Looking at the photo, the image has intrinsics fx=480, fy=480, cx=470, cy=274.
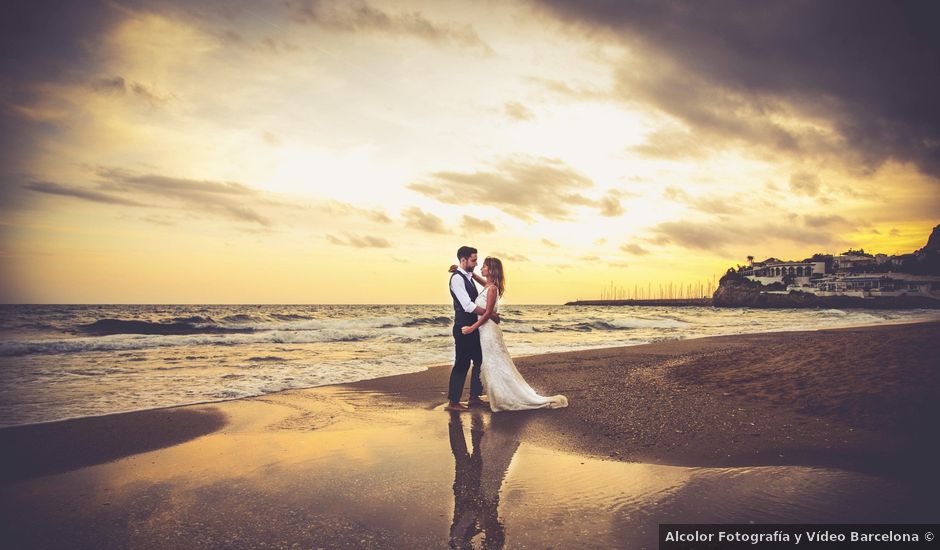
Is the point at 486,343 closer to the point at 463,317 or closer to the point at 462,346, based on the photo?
the point at 462,346

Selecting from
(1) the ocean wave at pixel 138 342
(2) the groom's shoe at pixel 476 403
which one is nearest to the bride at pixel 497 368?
(2) the groom's shoe at pixel 476 403

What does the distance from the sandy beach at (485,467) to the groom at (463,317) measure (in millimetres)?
516

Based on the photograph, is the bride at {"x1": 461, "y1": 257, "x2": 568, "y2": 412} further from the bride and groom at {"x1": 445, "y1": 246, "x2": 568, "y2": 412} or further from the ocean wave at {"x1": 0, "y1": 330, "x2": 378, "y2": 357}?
the ocean wave at {"x1": 0, "y1": 330, "x2": 378, "y2": 357}

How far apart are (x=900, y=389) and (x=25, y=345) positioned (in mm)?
25994

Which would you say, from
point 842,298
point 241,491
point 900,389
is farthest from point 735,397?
point 842,298

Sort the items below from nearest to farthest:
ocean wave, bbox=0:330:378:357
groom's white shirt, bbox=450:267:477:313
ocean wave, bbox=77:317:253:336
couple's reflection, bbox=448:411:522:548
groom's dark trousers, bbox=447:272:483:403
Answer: couple's reflection, bbox=448:411:522:548 → groom's white shirt, bbox=450:267:477:313 → groom's dark trousers, bbox=447:272:483:403 → ocean wave, bbox=0:330:378:357 → ocean wave, bbox=77:317:253:336

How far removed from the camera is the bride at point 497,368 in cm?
750

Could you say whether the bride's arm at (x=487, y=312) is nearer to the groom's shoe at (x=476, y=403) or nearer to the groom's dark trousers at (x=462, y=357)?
the groom's dark trousers at (x=462, y=357)

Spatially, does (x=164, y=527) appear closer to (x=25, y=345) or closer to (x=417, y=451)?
(x=417, y=451)

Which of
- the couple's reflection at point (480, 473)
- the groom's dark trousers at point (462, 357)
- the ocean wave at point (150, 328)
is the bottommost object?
the ocean wave at point (150, 328)

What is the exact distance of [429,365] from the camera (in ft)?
44.9

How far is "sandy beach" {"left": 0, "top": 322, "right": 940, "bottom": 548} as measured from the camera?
345 cm

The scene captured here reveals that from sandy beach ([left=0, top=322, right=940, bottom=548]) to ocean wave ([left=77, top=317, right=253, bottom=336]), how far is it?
25.8 metres

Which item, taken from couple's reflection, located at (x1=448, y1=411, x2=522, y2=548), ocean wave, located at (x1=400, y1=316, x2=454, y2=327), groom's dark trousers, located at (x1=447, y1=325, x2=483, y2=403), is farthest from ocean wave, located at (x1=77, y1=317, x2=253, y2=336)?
couple's reflection, located at (x1=448, y1=411, x2=522, y2=548)
